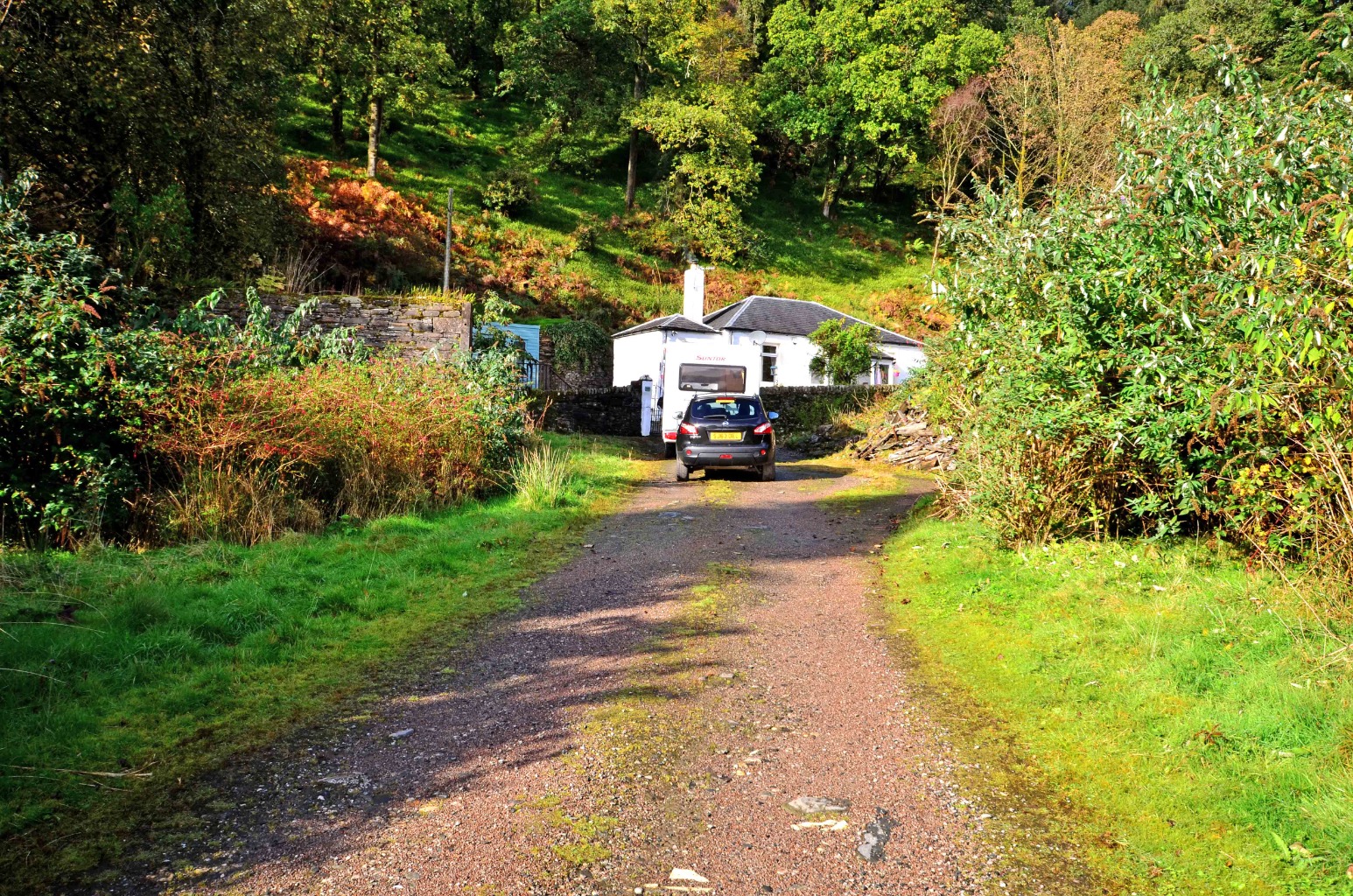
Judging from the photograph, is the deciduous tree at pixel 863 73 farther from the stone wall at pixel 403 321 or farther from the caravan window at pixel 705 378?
the stone wall at pixel 403 321

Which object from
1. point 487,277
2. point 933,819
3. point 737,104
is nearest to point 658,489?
point 933,819

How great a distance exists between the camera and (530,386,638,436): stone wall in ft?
93.7

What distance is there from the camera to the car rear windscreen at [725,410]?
1722 centimetres

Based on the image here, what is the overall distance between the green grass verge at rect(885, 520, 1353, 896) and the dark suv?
8.72 meters

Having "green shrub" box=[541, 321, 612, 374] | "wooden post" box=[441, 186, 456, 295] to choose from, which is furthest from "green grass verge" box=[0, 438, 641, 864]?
"green shrub" box=[541, 321, 612, 374]

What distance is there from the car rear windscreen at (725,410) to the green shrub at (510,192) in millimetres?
32453

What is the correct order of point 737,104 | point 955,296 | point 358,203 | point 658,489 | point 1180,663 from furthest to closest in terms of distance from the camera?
point 737,104
point 358,203
point 658,489
point 955,296
point 1180,663

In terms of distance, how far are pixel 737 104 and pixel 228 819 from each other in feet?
183

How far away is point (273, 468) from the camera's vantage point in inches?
372

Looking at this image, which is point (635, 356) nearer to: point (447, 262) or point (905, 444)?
point (447, 262)

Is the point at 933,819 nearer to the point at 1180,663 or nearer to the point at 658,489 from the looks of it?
the point at 1180,663

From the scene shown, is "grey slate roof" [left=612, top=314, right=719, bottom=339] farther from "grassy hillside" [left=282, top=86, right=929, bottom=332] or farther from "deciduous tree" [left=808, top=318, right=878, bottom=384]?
"grassy hillside" [left=282, top=86, right=929, bottom=332]

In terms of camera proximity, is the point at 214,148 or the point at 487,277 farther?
the point at 487,277

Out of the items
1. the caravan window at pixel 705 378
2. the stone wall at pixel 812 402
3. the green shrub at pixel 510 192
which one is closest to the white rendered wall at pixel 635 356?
the stone wall at pixel 812 402
